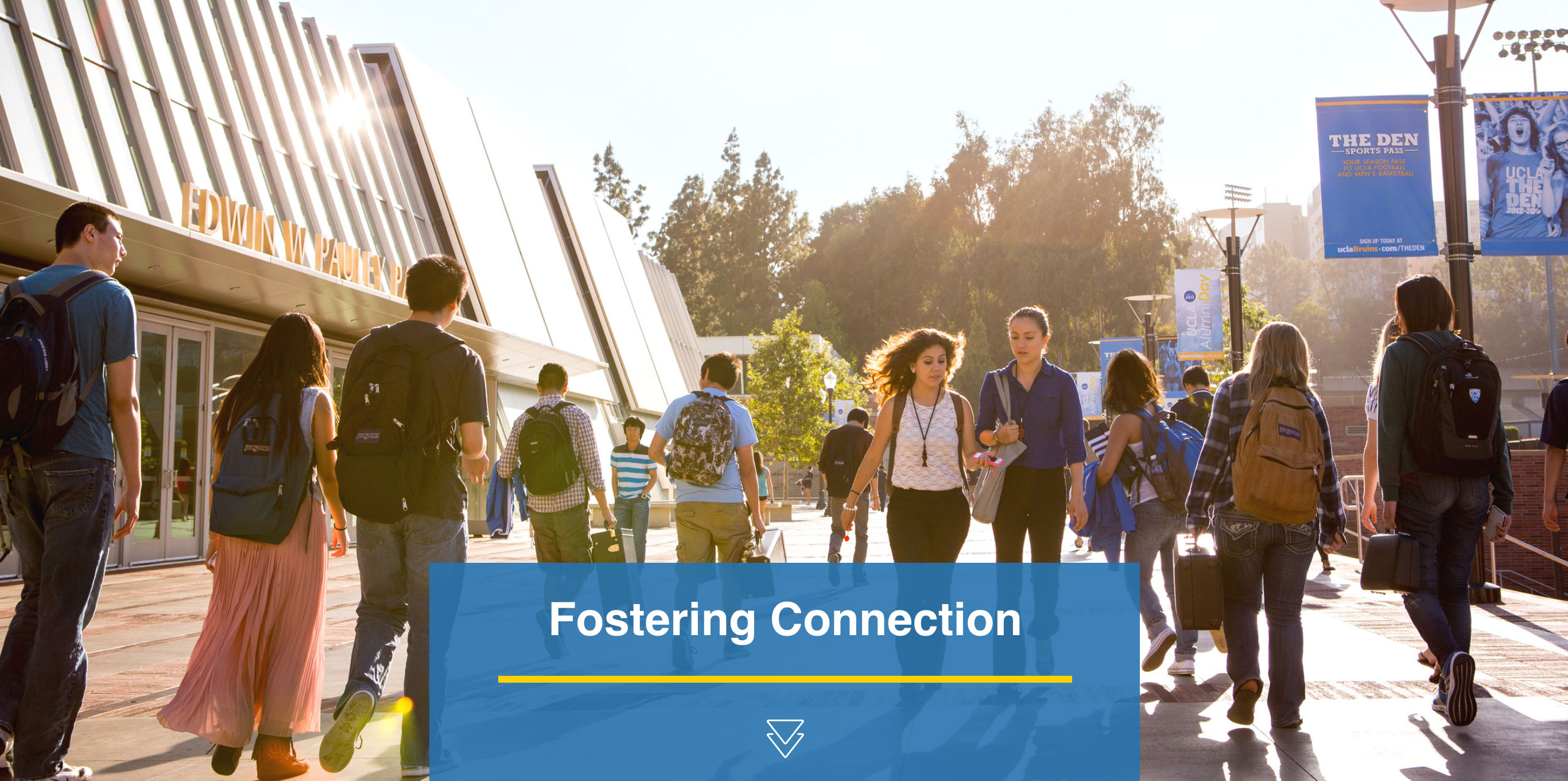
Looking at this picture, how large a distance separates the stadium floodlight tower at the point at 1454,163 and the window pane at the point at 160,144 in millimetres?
13084

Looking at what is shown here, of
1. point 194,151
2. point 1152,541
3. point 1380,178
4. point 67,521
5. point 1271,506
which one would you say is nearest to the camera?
point 67,521

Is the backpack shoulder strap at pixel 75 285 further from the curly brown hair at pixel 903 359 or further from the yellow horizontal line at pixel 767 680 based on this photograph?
the curly brown hair at pixel 903 359

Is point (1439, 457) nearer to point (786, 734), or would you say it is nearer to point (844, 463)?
point (786, 734)

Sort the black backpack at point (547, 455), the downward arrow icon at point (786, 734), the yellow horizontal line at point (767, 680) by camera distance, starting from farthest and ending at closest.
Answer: the black backpack at point (547, 455), the yellow horizontal line at point (767, 680), the downward arrow icon at point (786, 734)

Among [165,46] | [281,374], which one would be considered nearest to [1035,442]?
[281,374]

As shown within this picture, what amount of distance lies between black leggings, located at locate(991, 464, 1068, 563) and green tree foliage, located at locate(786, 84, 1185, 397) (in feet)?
178

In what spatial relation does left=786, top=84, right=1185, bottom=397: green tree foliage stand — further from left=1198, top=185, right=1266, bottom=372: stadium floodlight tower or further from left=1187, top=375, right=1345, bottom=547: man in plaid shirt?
left=1187, top=375, right=1345, bottom=547: man in plaid shirt

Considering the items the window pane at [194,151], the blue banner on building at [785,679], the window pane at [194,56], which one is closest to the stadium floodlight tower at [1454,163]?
the blue banner on building at [785,679]

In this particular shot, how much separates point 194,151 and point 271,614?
12932 mm

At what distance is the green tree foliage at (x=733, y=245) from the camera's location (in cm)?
7631

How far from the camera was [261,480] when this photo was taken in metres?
4.16

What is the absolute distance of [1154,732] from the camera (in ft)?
15.8

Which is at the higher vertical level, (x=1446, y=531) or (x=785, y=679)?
(x=1446, y=531)

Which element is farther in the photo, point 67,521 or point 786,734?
point 786,734
